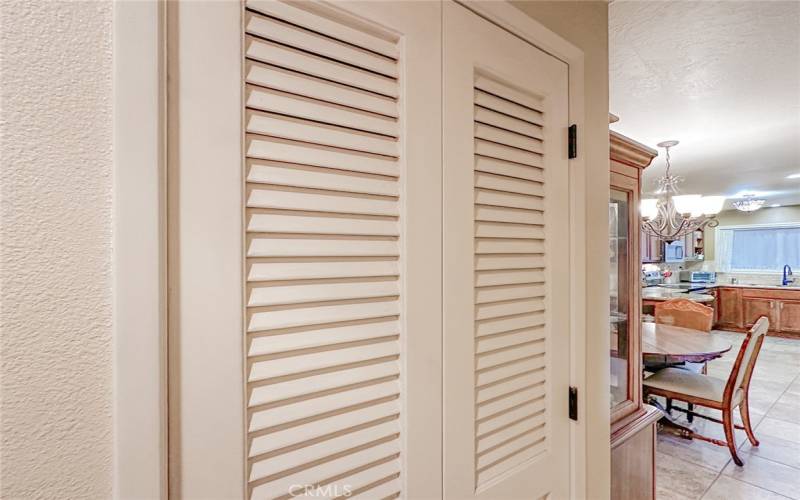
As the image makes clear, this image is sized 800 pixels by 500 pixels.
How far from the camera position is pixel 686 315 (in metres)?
3.61

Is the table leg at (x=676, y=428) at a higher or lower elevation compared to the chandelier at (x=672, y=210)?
lower

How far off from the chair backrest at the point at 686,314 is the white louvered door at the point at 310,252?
3812 mm

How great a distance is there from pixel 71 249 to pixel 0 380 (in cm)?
17

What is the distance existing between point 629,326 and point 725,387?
1.88 meters

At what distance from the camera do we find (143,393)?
19.8 inches

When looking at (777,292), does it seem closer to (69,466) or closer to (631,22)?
(631,22)

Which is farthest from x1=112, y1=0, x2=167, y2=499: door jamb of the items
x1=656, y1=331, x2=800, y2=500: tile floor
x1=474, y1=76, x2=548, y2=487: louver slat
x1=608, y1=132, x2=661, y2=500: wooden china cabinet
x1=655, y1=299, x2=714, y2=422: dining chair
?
x1=655, y1=299, x2=714, y2=422: dining chair

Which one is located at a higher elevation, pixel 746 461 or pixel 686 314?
pixel 686 314

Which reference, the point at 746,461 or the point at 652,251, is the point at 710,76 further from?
the point at 652,251

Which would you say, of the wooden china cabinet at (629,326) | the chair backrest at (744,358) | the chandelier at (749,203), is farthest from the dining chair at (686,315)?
the chandelier at (749,203)

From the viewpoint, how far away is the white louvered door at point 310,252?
563 millimetres

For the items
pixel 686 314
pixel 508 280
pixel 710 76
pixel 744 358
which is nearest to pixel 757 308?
pixel 686 314

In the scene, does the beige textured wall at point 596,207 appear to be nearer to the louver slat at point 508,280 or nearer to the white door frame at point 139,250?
the louver slat at point 508,280

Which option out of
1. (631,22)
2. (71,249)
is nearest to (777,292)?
(631,22)
